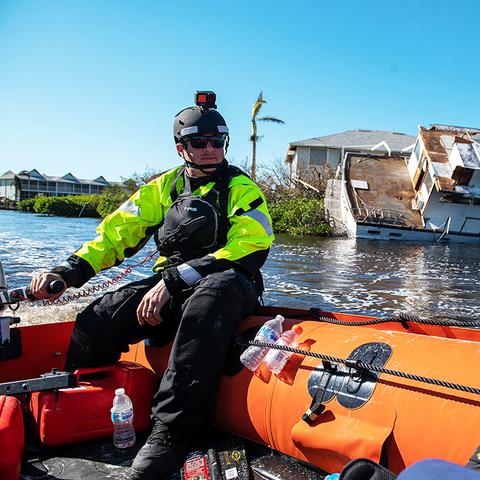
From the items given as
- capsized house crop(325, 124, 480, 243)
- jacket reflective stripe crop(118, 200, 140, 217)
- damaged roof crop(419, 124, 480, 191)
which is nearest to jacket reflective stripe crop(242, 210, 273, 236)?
jacket reflective stripe crop(118, 200, 140, 217)

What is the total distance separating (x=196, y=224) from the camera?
3.18m

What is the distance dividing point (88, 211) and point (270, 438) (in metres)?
51.0

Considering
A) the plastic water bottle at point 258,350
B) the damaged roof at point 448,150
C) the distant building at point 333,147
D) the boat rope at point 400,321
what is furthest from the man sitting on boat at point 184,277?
the distant building at point 333,147

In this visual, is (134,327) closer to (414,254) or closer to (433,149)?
(414,254)

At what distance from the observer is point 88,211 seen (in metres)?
51.1

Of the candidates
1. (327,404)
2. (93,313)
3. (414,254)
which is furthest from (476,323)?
(414,254)

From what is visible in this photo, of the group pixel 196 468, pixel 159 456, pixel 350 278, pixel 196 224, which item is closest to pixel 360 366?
pixel 196 468

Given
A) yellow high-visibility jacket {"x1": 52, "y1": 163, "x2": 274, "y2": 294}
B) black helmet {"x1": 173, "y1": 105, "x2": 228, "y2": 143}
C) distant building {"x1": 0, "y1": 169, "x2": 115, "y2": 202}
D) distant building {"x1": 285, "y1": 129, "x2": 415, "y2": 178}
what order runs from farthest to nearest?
distant building {"x1": 0, "y1": 169, "x2": 115, "y2": 202}, distant building {"x1": 285, "y1": 129, "x2": 415, "y2": 178}, black helmet {"x1": 173, "y1": 105, "x2": 228, "y2": 143}, yellow high-visibility jacket {"x1": 52, "y1": 163, "x2": 274, "y2": 294}

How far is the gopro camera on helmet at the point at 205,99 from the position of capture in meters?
3.51

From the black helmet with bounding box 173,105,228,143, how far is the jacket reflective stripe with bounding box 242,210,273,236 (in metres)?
0.68

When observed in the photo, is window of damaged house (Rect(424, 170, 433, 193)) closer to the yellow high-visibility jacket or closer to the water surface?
the water surface

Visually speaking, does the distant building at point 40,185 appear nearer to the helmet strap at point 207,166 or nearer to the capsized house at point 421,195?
the capsized house at point 421,195

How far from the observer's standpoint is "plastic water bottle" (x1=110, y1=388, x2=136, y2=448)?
2.65 metres

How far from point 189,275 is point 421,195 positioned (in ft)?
83.4
